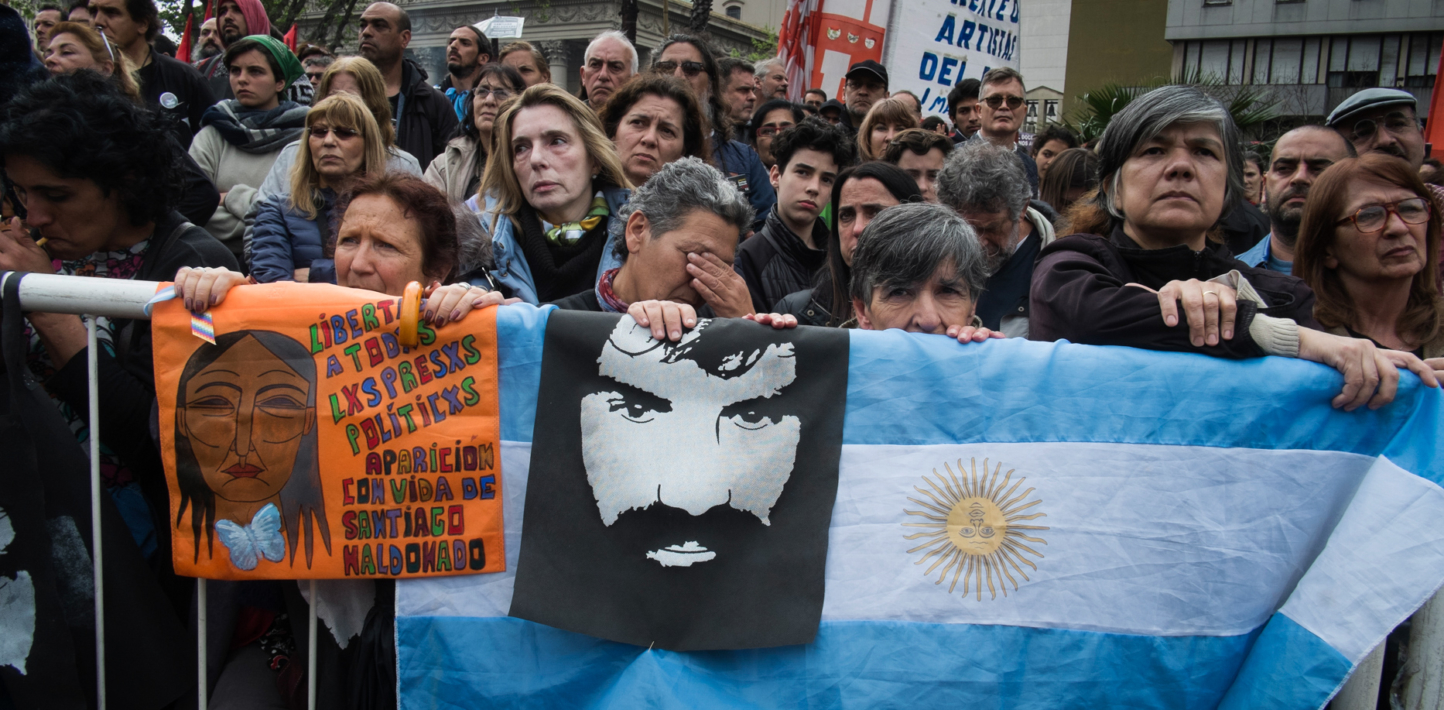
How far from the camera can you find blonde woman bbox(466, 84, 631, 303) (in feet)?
11.0

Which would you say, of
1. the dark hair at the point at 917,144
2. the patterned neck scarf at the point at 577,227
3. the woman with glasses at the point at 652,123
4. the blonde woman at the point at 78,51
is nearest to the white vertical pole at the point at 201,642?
the patterned neck scarf at the point at 577,227

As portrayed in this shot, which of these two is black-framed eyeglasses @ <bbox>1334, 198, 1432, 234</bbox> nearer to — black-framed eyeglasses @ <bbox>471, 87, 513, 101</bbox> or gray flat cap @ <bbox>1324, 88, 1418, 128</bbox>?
gray flat cap @ <bbox>1324, 88, 1418, 128</bbox>

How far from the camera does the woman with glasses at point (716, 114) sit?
17.4 ft

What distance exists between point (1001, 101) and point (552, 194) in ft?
12.6

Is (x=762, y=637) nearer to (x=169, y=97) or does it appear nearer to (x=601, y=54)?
(x=601, y=54)

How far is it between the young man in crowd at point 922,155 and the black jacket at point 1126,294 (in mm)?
1901

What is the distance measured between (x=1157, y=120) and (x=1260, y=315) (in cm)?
65

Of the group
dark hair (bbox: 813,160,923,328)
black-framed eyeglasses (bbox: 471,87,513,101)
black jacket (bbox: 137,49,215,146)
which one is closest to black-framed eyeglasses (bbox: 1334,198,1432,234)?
dark hair (bbox: 813,160,923,328)

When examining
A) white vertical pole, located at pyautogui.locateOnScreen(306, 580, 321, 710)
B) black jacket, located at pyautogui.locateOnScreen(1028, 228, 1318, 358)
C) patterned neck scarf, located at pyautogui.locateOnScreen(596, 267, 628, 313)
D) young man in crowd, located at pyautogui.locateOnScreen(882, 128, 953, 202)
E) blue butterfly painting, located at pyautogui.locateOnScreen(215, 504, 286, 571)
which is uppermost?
young man in crowd, located at pyautogui.locateOnScreen(882, 128, 953, 202)

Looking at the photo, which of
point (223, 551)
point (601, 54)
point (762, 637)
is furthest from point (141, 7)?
point (762, 637)

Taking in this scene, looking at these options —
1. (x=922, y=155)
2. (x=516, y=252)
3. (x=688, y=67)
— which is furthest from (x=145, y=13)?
(x=922, y=155)

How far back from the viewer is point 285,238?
3.80 meters

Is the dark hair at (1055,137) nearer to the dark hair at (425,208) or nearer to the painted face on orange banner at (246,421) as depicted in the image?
the dark hair at (425,208)

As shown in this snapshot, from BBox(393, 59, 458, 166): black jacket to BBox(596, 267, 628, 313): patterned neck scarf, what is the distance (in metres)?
3.44
